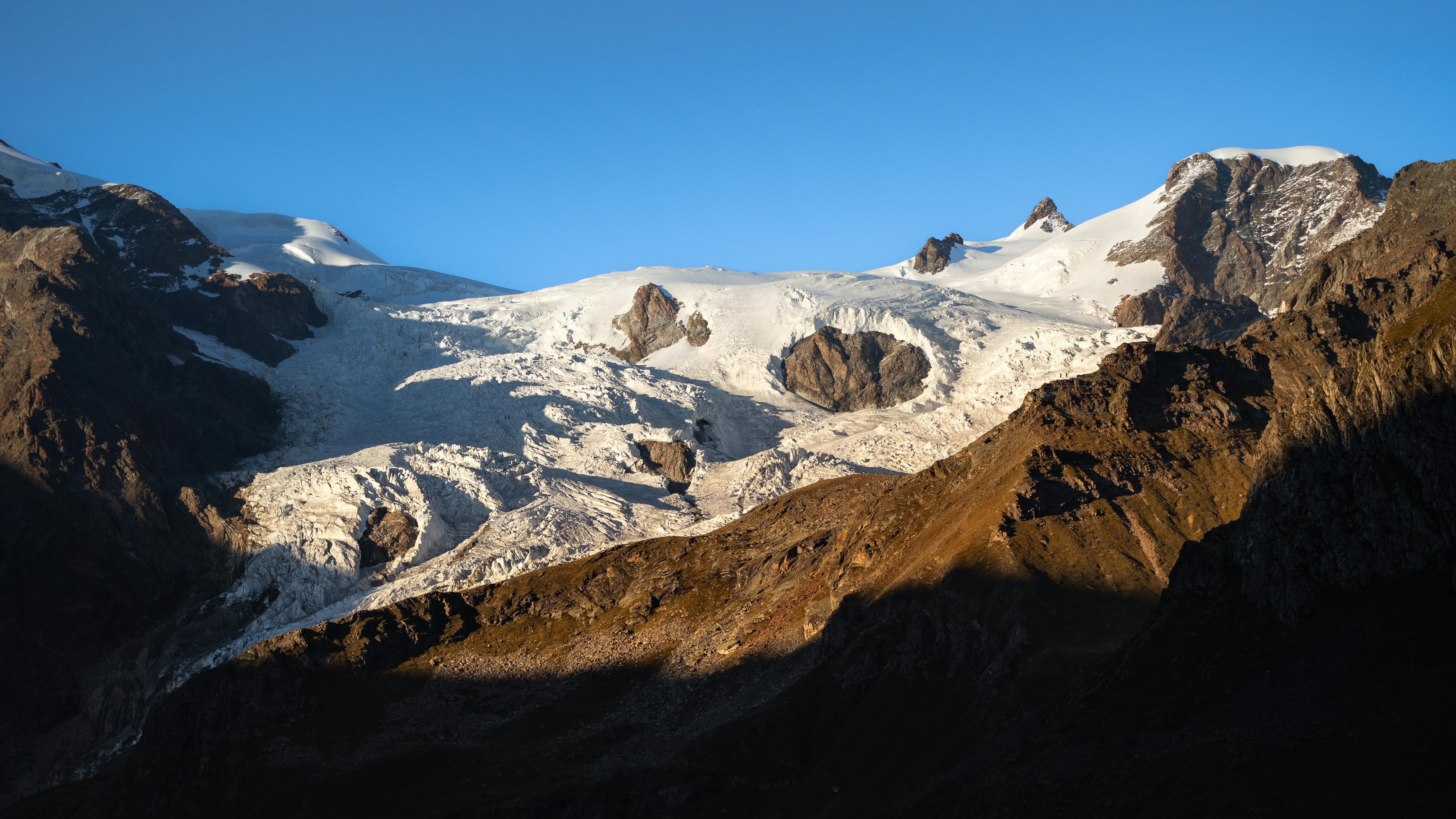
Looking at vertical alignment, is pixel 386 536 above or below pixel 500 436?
below

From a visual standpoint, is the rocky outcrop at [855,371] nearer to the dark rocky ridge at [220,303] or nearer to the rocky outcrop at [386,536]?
the rocky outcrop at [386,536]

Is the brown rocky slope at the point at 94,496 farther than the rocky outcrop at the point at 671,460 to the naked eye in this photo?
No

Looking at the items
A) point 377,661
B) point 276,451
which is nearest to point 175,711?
point 377,661

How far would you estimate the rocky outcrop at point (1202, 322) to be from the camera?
7042 inches

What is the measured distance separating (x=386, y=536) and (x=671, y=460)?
136 ft

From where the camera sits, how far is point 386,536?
128250mm

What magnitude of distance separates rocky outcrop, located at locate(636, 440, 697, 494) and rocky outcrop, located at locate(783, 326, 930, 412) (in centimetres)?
3676

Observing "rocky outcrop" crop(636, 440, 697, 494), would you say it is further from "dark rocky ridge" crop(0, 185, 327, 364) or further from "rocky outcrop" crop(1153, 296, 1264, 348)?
"rocky outcrop" crop(1153, 296, 1264, 348)

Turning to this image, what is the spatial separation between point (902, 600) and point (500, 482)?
258 feet

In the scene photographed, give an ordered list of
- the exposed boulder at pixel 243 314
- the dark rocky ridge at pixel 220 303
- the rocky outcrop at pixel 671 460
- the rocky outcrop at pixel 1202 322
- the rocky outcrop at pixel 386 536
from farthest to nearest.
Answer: the dark rocky ridge at pixel 220 303
the exposed boulder at pixel 243 314
the rocky outcrop at pixel 1202 322
the rocky outcrop at pixel 671 460
the rocky outcrop at pixel 386 536

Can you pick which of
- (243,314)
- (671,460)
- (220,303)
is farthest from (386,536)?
(220,303)

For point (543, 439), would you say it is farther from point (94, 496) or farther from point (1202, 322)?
point (1202, 322)

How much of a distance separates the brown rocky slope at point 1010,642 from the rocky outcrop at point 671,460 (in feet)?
118

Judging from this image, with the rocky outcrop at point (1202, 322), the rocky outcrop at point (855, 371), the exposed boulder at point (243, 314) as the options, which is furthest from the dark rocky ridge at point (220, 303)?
the rocky outcrop at point (1202, 322)
